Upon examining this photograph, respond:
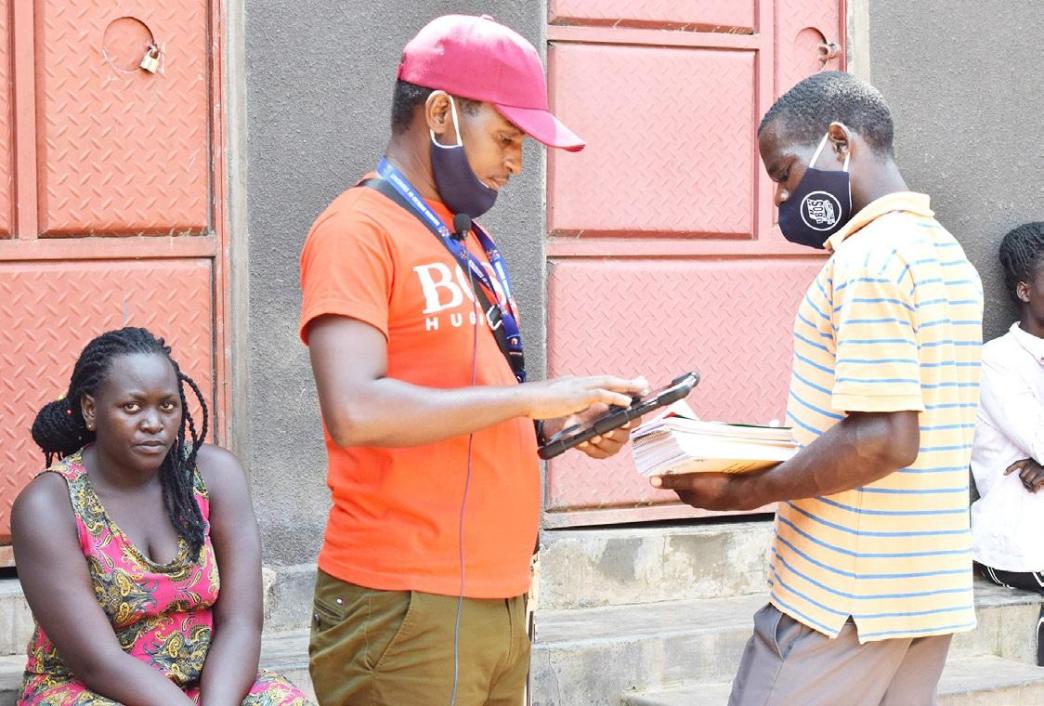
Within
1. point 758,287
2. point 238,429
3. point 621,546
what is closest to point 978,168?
point 758,287

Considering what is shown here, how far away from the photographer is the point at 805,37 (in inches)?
235

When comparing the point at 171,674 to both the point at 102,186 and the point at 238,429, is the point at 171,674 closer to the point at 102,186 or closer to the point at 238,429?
the point at 238,429

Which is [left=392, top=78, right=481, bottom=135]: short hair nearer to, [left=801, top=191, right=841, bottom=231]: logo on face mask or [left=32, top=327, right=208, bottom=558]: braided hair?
[left=801, top=191, right=841, bottom=231]: logo on face mask

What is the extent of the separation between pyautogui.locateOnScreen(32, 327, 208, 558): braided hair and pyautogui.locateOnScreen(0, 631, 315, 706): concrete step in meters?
0.76

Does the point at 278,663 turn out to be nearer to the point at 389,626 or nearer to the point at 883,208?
the point at 389,626

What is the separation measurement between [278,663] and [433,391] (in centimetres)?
222

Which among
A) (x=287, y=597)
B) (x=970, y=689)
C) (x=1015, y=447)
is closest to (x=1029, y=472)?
(x=1015, y=447)

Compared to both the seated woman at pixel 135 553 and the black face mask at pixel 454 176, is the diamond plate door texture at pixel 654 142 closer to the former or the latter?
the seated woman at pixel 135 553

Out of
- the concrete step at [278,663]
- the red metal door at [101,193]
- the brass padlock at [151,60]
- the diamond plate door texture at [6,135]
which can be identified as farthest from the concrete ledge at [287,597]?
the brass padlock at [151,60]

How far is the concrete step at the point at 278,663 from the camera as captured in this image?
420 centimetres

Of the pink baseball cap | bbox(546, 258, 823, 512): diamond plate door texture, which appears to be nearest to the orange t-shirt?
the pink baseball cap

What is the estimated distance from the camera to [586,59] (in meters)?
5.55

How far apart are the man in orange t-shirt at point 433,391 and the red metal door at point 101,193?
2194 millimetres

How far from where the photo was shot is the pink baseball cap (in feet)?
9.09
